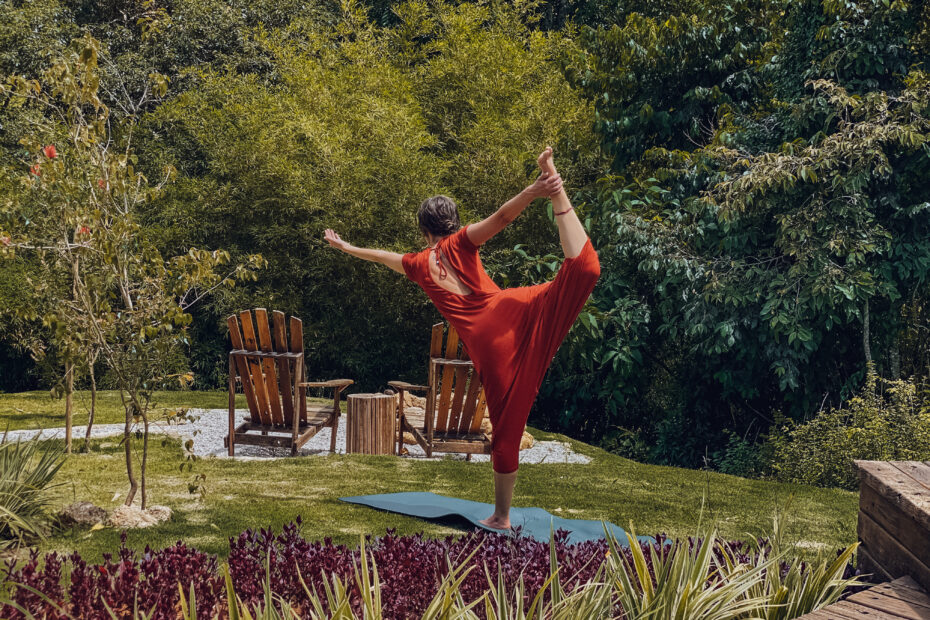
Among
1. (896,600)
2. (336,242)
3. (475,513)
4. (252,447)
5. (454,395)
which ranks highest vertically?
(336,242)

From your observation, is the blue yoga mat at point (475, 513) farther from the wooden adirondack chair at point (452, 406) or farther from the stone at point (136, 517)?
the wooden adirondack chair at point (452, 406)

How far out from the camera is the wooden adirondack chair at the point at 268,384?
6.09m

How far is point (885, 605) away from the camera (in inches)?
87.4

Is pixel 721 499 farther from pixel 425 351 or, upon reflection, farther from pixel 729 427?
pixel 425 351

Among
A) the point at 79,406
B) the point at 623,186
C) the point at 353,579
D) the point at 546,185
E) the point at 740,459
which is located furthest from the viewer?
the point at 79,406

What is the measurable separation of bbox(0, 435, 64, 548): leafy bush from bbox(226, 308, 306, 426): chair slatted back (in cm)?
241

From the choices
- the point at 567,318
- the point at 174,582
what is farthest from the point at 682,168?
the point at 174,582

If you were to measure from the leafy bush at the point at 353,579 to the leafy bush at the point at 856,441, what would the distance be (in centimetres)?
316

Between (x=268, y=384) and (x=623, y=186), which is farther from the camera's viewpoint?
(x=623, y=186)

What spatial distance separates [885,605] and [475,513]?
7.27ft

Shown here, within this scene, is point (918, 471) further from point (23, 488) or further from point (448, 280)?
point (23, 488)

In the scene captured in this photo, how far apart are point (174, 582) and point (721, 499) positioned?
142 inches

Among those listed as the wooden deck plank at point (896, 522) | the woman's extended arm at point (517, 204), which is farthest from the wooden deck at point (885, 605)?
the woman's extended arm at point (517, 204)

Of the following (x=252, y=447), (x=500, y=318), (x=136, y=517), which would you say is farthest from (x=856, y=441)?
(x=136, y=517)
